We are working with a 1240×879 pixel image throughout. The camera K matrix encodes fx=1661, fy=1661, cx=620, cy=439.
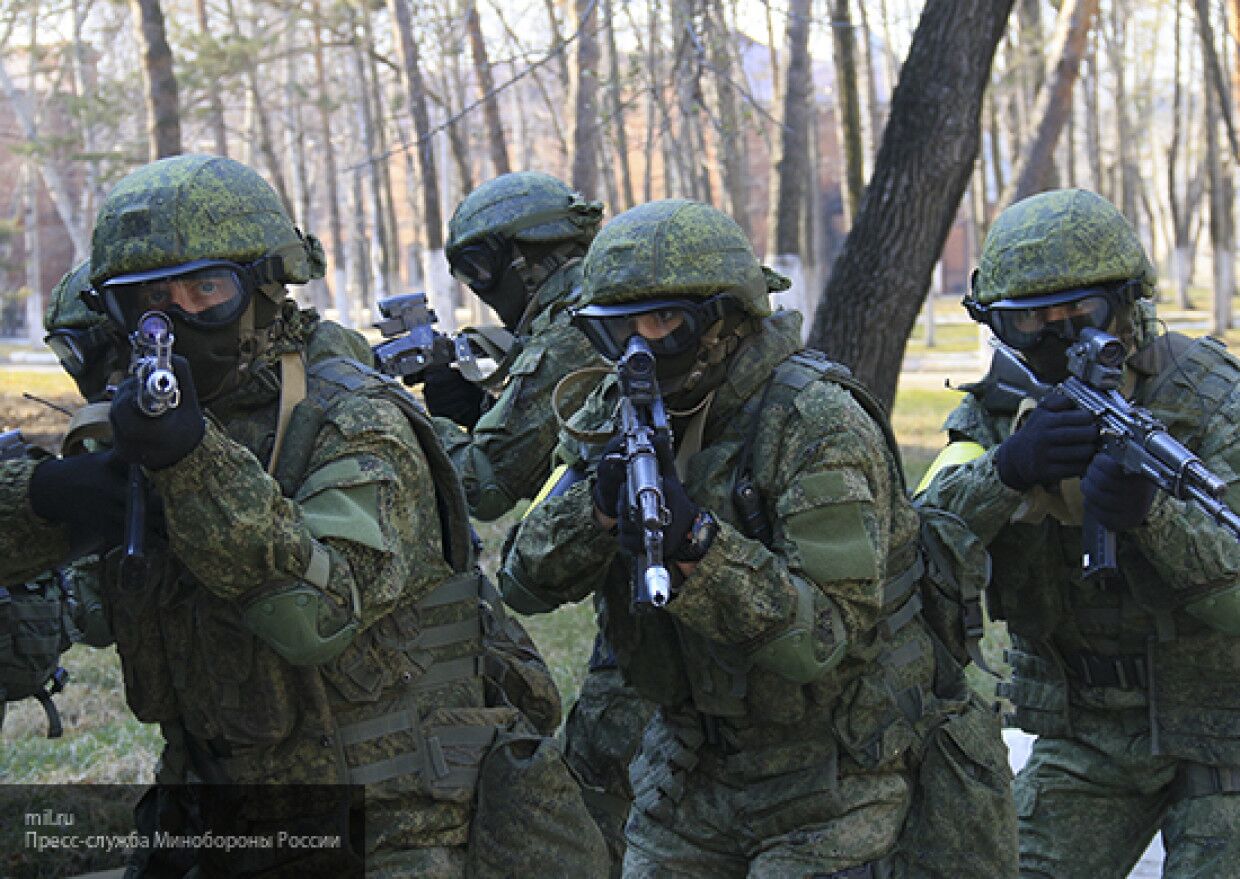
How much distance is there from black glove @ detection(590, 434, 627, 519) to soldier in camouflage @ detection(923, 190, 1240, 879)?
1.07 metres

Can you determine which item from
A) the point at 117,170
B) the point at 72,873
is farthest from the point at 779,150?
the point at 117,170

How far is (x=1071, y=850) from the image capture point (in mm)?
4262

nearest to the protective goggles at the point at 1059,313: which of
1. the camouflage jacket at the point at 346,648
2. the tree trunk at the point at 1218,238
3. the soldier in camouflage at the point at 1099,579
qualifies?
the soldier in camouflage at the point at 1099,579

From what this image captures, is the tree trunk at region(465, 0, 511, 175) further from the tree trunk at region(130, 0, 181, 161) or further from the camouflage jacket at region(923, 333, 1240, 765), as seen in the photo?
the camouflage jacket at region(923, 333, 1240, 765)

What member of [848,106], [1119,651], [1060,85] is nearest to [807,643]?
[1119,651]

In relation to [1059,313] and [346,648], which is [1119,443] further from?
[346,648]

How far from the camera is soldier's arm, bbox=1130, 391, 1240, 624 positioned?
12.4 feet

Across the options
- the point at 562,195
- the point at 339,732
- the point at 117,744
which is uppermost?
the point at 562,195

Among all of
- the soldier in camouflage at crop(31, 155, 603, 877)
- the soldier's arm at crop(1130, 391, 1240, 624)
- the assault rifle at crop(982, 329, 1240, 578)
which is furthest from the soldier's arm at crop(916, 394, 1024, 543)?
the soldier in camouflage at crop(31, 155, 603, 877)

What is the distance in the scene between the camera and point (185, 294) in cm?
318

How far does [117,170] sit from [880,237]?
23709 mm

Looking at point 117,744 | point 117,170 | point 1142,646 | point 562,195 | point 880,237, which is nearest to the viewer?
point 1142,646

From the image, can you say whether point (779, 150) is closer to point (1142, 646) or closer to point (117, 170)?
point (1142, 646)

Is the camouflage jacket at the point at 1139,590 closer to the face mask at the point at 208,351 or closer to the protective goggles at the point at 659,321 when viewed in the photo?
the protective goggles at the point at 659,321
